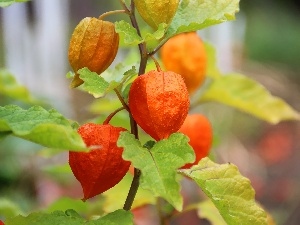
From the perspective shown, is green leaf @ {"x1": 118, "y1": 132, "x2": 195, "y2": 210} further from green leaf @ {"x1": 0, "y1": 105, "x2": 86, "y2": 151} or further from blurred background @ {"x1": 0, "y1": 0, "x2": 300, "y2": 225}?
blurred background @ {"x1": 0, "y1": 0, "x2": 300, "y2": 225}

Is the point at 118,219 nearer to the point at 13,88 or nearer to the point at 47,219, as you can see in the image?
the point at 47,219

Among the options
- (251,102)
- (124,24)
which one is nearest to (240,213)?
(124,24)

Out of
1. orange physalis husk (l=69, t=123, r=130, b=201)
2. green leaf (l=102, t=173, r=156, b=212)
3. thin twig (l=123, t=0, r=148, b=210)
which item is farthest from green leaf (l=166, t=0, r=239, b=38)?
green leaf (l=102, t=173, r=156, b=212)

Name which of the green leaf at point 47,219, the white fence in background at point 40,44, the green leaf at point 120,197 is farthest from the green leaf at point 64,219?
the white fence in background at point 40,44

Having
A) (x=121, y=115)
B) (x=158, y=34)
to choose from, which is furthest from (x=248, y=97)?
(x=158, y=34)

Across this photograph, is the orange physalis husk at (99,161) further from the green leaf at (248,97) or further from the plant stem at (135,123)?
the green leaf at (248,97)

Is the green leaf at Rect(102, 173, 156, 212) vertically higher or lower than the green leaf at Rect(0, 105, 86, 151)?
lower
